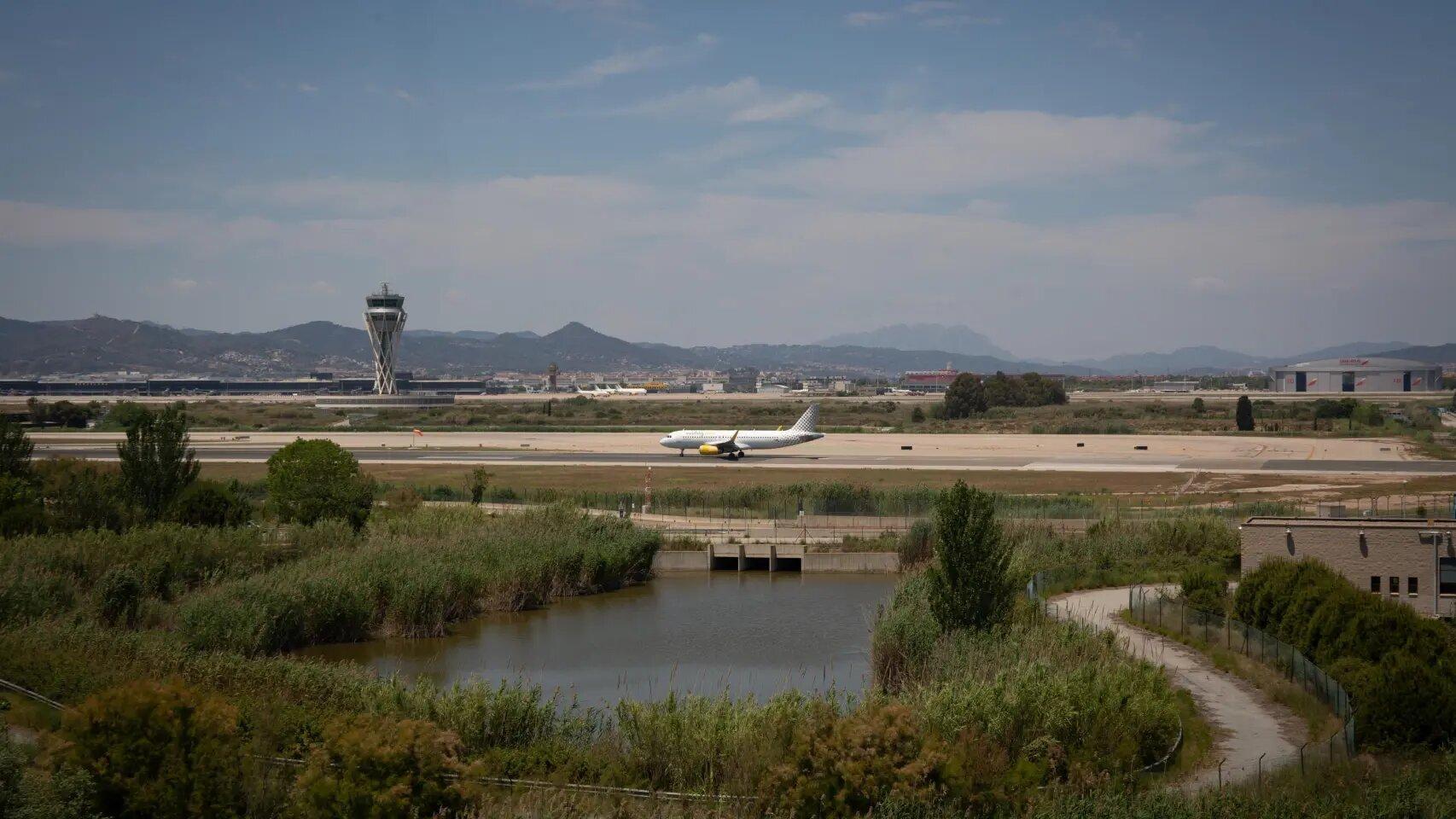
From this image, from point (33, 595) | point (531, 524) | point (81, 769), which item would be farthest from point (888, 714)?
point (531, 524)

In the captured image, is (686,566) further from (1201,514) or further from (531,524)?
(1201,514)

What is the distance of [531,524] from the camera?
50.9 m

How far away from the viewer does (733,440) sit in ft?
332

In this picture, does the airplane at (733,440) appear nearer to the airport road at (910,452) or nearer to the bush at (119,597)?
the airport road at (910,452)

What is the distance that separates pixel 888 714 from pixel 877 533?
38.4m

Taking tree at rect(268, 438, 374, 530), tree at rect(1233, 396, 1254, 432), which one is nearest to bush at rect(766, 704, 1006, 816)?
tree at rect(268, 438, 374, 530)

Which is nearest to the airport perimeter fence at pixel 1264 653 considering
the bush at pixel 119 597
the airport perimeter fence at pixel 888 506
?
the airport perimeter fence at pixel 888 506

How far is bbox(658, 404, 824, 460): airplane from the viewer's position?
101 metres

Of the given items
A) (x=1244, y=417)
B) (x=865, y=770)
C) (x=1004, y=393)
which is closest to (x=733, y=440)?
(x=1244, y=417)

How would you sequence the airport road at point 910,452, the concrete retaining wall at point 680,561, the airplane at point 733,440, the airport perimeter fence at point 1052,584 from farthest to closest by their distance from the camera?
the airplane at point 733,440 < the airport road at point 910,452 < the concrete retaining wall at point 680,561 < the airport perimeter fence at point 1052,584

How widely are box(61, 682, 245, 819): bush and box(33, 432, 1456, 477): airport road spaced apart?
229 feet

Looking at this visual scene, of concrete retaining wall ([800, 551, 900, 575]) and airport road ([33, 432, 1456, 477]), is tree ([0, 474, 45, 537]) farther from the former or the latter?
airport road ([33, 432, 1456, 477])

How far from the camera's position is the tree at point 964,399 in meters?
165

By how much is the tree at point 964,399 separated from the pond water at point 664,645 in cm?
11779
